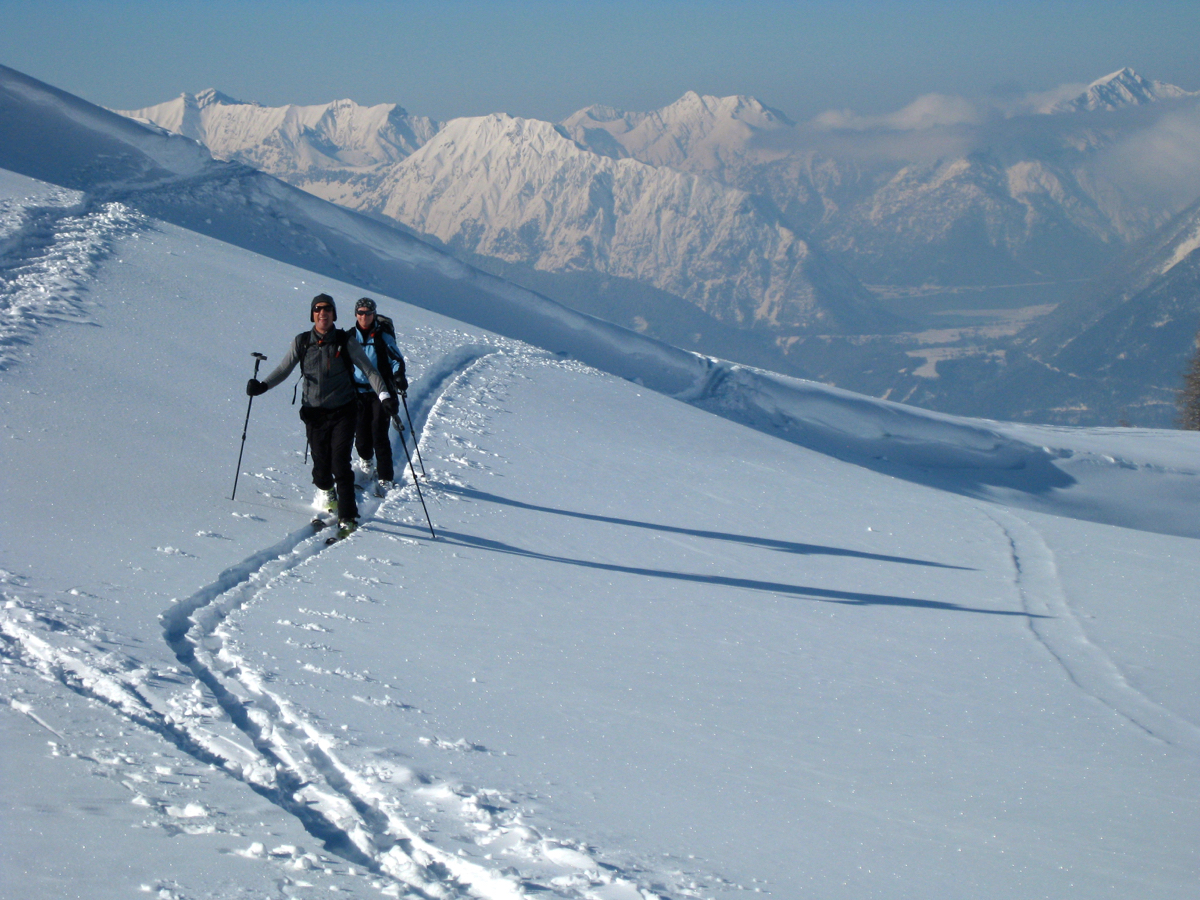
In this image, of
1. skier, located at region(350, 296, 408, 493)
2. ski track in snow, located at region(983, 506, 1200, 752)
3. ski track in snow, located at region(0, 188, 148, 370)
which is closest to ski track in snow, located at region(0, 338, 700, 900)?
skier, located at region(350, 296, 408, 493)

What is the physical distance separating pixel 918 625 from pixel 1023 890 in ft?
15.3

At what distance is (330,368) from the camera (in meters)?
8.19

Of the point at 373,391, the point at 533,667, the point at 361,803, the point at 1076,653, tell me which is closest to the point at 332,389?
the point at 373,391

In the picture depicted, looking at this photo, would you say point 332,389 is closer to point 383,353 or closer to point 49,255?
point 383,353

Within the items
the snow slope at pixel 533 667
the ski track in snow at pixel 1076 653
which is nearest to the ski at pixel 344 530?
the snow slope at pixel 533 667

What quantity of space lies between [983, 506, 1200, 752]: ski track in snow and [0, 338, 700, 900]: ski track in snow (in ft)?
15.6

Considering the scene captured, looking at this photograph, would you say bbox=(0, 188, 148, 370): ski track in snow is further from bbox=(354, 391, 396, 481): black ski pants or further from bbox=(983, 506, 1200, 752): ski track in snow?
bbox=(983, 506, 1200, 752): ski track in snow

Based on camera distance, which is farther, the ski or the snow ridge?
the ski

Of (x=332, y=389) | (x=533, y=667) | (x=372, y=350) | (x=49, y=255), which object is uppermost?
(x=372, y=350)

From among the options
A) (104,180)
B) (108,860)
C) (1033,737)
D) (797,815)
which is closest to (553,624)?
(797,815)

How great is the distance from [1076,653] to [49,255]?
1790 centimetres

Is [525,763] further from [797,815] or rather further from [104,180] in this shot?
[104,180]

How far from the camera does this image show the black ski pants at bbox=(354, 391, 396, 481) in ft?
32.5

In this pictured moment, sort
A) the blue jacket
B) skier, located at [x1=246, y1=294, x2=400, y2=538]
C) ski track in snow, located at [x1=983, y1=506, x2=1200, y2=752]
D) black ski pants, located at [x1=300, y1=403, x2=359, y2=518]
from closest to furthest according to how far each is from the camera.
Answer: ski track in snow, located at [x1=983, y1=506, x2=1200, y2=752] → skier, located at [x1=246, y1=294, x2=400, y2=538] → black ski pants, located at [x1=300, y1=403, x2=359, y2=518] → the blue jacket
